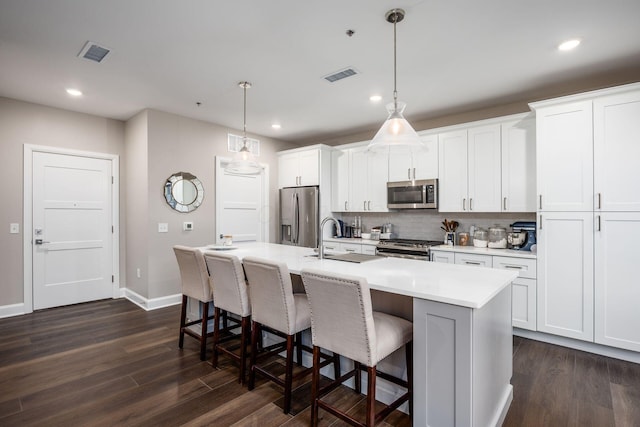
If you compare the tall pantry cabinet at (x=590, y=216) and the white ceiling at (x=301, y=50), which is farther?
the tall pantry cabinet at (x=590, y=216)

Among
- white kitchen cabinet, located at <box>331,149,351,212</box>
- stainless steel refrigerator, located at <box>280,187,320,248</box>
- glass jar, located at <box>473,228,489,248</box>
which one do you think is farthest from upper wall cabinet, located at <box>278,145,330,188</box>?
glass jar, located at <box>473,228,489,248</box>

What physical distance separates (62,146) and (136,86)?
5.53 feet

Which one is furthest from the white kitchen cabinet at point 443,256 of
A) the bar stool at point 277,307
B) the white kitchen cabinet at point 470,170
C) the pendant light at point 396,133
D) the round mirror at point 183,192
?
the round mirror at point 183,192

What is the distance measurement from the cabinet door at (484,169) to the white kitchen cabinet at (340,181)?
75.0 inches

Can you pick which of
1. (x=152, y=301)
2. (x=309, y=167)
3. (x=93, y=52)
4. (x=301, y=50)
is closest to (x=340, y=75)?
(x=301, y=50)

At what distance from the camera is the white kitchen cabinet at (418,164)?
14.3 feet

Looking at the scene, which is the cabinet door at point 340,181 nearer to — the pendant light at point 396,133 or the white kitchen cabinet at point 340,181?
the white kitchen cabinet at point 340,181

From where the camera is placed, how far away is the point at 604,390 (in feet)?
7.85

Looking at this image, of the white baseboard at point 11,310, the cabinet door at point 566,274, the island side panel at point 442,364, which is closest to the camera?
the island side panel at point 442,364

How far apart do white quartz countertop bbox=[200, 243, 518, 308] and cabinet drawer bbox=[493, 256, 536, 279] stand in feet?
4.74

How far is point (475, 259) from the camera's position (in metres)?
3.68

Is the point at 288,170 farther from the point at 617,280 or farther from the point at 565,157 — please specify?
the point at 617,280

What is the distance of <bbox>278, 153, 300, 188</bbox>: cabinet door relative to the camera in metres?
5.67

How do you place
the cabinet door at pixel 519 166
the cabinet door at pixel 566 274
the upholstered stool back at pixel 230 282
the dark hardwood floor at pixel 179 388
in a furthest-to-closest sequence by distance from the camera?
the cabinet door at pixel 519 166 → the cabinet door at pixel 566 274 → the upholstered stool back at pixel 230 282 → the dark hardwood floor at pixel 179 388
